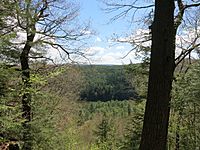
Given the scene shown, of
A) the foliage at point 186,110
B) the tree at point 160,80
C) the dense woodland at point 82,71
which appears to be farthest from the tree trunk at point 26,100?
the tree at point 160,80

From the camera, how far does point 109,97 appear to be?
99438 millimetres

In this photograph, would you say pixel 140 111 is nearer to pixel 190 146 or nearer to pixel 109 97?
pixel 190 146

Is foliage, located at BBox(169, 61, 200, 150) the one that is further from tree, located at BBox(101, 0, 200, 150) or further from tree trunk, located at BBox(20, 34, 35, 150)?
tree, located at BBox(101, 0, 200, 150)

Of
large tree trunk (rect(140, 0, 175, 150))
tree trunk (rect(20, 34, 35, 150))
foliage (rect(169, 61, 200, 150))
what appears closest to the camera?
large tree trunk (rect(140, 0, 175, 150))

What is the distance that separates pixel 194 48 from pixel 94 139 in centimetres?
3546

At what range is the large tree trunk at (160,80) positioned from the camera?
427 cm

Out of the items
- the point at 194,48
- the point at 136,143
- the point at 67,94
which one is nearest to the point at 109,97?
the point at 67,94

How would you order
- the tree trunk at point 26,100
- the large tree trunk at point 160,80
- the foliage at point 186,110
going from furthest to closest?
the foliage at point 186,110 → the tree trunk at point 26,100 → the large tree trunk at point 160,80

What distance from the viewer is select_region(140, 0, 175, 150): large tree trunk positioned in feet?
14.0

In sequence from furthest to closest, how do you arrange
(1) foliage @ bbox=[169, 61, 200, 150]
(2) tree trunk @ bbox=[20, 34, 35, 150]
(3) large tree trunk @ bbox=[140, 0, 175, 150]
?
1. (1) foliage @ bbox=[169, 61, 200, 150]
2. (2) tree trunk @ bbox=[20, 34, 35, 150]
3. (3) large tree trunk @ bbox=[140, 0, 175, 150]

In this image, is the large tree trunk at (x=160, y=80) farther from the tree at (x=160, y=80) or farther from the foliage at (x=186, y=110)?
the foliage at (x=186, y=110)

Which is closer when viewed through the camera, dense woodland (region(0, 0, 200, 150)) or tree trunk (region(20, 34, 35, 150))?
dense woodland (region(0, 0, 200, 150))

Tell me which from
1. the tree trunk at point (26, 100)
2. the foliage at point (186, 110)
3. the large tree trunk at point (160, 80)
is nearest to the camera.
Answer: the large tree trunk at point (160, 80)

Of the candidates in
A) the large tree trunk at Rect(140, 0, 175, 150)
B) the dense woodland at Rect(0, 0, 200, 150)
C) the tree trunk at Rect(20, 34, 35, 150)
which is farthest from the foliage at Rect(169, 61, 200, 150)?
the large tree trunk at Rect(140, 0, 175, 150)
